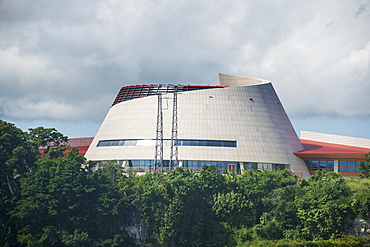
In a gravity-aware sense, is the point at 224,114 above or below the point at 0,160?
above

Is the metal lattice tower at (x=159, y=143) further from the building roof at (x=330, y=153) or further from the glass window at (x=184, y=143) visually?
the building roof at (x=330, y=153)

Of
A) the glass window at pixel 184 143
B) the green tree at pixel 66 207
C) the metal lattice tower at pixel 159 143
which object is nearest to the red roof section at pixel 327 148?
the glass window at pixel 184 143

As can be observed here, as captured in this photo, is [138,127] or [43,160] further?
[138,127]

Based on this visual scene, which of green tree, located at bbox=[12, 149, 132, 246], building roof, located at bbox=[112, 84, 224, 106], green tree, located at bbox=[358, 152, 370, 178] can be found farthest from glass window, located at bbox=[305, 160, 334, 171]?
green tree, located at bbox=[12, 149, 132, 246]

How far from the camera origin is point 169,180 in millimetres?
76375

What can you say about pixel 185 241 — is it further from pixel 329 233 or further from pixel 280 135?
pixel 280 135

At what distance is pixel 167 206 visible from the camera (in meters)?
Result: 75.2

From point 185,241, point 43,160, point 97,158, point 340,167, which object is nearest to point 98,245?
point 185,241

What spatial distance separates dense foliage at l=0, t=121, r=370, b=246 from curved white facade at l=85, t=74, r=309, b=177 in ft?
34.8

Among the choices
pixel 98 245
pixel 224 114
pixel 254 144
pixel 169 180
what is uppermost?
pixel 224 114

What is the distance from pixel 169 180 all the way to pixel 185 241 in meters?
9.11

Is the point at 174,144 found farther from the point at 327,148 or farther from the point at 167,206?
the point at 327,148

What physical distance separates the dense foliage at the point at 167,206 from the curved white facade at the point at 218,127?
10.6m

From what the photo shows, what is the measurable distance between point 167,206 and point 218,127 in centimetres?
2118
